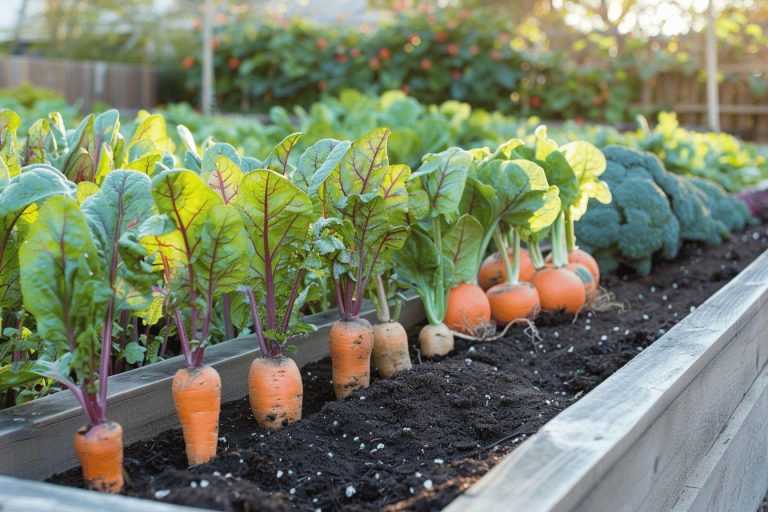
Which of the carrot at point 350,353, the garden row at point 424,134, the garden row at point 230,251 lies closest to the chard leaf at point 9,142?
the garden row at point 230,251

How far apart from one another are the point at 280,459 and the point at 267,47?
13.6 metres

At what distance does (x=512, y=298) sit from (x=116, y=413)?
1.56 meters

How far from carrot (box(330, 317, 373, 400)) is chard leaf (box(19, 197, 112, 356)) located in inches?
30.3

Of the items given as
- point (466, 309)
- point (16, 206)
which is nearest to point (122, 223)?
point (16, 206)

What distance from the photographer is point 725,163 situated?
21.5 ft

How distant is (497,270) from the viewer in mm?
3154

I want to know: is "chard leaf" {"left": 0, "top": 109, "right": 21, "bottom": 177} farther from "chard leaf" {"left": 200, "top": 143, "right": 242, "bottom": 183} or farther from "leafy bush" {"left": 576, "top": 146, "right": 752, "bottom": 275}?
"leafy bush" {"left": 576, "top": 146, "right": 752, "bottom": 275}

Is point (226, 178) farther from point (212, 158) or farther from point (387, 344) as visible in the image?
point (387, 344)

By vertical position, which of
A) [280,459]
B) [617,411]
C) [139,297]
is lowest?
[280,459]

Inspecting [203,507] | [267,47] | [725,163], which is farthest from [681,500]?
[267,47]

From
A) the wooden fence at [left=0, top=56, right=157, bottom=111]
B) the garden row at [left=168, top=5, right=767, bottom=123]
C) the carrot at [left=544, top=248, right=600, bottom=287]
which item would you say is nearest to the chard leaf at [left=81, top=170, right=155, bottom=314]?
the carrot at [left=544, top=248, right=600, bottom=287]

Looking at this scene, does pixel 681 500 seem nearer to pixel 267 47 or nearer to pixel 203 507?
pixel 203 507

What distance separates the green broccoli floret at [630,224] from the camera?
148 inches

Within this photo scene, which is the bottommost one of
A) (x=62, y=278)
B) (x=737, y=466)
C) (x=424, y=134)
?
(x=737, y=466)
